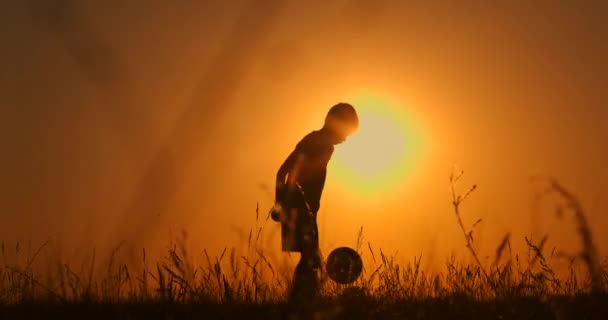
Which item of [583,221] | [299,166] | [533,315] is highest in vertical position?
[299,166]

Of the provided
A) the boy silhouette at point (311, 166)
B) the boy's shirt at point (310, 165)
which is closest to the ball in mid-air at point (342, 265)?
the boy silhouette at point (311, 166)

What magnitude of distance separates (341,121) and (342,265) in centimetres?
177

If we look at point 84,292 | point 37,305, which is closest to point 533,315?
point 84,292

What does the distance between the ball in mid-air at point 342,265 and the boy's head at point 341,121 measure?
4.98 ft

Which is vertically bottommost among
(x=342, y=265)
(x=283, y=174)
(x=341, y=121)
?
(x=342, y=265)

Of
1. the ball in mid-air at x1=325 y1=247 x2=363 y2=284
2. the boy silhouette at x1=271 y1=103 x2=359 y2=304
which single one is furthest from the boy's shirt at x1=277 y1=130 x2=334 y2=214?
the ball in mid-air at x1=325 y1=247 x2=363 y2=284

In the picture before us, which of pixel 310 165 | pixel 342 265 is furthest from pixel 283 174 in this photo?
pixel 342 265

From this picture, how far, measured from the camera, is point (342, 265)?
5.24 metres

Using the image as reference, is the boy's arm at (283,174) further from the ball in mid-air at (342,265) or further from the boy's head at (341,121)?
the ball in mid-air at (342,265)

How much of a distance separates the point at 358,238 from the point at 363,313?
3.71ft

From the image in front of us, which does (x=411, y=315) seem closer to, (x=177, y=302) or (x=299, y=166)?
(x=177, y=302)

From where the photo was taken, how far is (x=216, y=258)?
14.5 ft

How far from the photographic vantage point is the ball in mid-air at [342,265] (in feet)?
16.4

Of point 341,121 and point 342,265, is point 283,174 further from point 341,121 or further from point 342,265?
point 342,265
